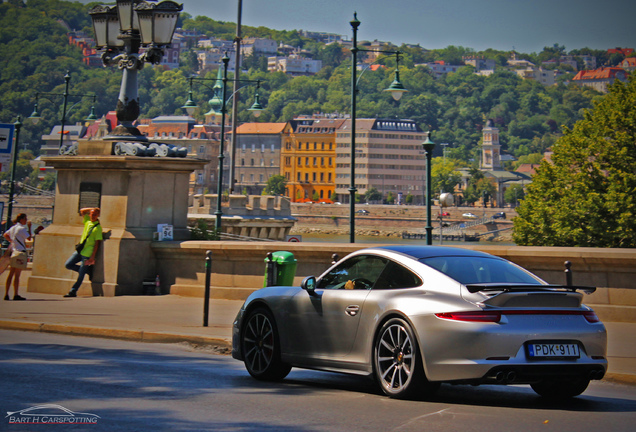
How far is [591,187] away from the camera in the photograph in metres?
62.5

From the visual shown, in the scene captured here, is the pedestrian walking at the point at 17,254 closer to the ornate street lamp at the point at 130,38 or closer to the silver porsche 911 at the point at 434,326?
the ornate street lamp at the point at 130,38

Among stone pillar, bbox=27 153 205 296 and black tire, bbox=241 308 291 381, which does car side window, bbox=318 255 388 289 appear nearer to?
black tire, bbox=241 308 291 381

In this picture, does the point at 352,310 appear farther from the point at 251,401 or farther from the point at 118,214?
the point at 118,214

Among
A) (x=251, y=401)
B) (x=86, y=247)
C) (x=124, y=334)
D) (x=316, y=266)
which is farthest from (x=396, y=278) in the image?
(x=86, y=247)

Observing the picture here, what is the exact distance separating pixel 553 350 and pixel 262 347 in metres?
2.85

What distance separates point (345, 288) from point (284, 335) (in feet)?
2.54

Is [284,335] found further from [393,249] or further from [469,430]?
[469,430]

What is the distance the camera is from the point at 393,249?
7.80 m

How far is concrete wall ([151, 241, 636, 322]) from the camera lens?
12.5m

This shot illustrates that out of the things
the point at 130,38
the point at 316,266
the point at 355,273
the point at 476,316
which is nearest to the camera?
the point at 476,316

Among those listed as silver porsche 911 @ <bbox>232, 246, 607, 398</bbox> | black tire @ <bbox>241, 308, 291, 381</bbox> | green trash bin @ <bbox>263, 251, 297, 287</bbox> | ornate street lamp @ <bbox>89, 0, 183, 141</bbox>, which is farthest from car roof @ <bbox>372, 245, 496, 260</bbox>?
ornate street lamp @ <bbox>89, 0, 183, 141</bbox>

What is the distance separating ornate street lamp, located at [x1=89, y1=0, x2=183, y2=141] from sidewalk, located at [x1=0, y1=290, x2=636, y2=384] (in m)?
3.45

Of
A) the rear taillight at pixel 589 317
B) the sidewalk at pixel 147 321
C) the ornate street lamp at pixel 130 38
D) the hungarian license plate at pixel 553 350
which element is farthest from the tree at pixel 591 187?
the hungarian license plate at pixel 553 350

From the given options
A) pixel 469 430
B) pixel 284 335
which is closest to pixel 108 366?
pixel 284 335
